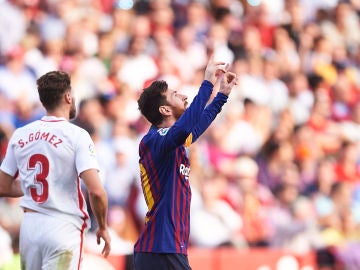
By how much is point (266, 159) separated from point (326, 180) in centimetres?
102

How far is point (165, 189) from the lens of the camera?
5.68 m

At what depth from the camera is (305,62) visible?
48.7 feet

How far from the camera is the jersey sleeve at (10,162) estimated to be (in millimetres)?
5559

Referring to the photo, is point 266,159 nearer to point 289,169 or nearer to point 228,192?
point 289,169

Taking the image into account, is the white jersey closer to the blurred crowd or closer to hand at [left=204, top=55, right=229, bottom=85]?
hand at [left=204, top=55, right=229, bottom=85]

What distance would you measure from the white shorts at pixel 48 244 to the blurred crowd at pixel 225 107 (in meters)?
2.90

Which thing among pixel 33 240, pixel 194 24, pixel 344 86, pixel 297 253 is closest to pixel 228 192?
pixel 297 253

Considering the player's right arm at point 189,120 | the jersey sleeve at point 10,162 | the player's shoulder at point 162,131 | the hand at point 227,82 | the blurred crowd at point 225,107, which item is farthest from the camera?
the blurred crowd at point 225,107

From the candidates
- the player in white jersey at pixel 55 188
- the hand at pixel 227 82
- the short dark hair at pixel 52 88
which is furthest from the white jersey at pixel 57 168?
the hand at pixel 227 82

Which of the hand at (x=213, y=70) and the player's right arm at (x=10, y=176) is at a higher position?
the hand at (x=213, y=70)

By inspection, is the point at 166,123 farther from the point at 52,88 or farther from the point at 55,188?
the point at 55,188

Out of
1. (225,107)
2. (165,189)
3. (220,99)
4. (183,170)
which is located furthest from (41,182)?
(225,107)

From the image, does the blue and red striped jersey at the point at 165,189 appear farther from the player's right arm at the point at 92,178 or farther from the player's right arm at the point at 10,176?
the player's right arm at the point at 10,176

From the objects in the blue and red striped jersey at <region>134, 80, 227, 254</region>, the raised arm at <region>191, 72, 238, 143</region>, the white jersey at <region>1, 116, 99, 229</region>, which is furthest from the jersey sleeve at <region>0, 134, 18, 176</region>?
the raised arm at <region>191, 72, 238, 143</region>
